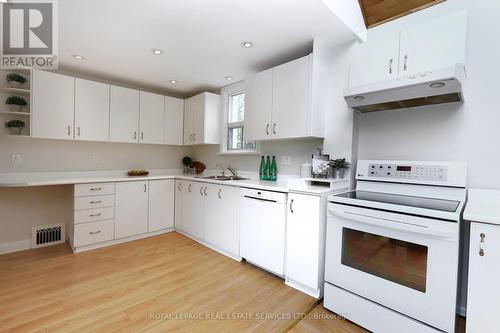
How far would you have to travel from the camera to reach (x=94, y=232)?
111 inches

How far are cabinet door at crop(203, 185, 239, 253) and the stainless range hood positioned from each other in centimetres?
151

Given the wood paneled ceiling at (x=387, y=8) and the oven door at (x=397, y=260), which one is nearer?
the oven door at (x=397, y=260)

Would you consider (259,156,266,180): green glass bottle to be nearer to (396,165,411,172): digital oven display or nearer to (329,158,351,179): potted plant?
(329,158,351,179): potted plant

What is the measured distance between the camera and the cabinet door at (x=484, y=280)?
1113 millimetres

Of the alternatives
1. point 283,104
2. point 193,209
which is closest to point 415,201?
point 283,104

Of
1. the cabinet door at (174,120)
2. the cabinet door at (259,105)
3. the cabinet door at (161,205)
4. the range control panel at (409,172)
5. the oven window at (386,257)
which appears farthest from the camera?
the cabinet door at (174,120)

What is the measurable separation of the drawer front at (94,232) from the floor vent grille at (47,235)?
59cm

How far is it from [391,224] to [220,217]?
5.98 ft

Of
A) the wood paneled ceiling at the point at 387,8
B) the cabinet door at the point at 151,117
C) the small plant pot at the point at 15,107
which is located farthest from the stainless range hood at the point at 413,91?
the small plant pot at the point at 15,107

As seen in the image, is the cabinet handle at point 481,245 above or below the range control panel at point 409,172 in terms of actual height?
below

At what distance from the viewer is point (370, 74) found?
6.06 ft

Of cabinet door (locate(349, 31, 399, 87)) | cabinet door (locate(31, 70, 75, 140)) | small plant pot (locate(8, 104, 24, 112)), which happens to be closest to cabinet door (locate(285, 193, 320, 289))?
Answer: cabinet door (locate(349, 31, 399, 87))

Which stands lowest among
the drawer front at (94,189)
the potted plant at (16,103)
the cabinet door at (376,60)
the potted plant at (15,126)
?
the drawer front at (94,189)

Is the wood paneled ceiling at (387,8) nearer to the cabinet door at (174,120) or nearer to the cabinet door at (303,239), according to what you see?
the cabinet door at (303,239)
